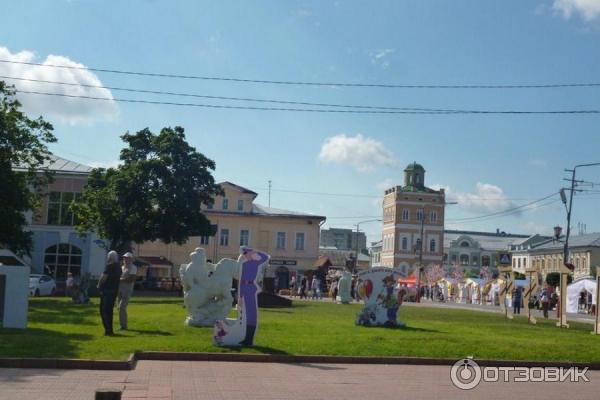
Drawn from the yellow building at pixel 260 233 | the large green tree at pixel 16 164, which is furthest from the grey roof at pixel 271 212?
the large green tree at pixel 16 164

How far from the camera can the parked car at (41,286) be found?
43.2 metres

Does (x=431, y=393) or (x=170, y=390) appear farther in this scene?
(x=431, y=393)

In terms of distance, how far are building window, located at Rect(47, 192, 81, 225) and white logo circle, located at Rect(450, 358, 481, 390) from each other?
45.4 m

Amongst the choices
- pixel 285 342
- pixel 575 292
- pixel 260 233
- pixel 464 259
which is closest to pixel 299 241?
pixel 260 233

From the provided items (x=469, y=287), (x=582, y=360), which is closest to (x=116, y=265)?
(x=582, y=360)

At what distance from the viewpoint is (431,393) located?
11508 mm

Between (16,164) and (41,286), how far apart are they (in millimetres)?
12480

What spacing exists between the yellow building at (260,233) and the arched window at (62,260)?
2278 centimetres

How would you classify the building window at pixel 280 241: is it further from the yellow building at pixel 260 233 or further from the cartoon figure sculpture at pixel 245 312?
the cartoon figure sculpture at pixel 245 312

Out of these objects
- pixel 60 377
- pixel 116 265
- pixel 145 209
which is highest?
pixel 145 209

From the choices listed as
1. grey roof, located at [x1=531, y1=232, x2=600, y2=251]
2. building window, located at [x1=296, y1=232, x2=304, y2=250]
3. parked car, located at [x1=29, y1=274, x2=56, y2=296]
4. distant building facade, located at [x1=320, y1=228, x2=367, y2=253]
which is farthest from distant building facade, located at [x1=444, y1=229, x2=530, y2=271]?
parked car, located at [x1=29, y1=274, x2=56, y2=296]

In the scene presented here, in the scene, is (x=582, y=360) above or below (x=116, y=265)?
below

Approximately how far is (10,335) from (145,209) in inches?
1225

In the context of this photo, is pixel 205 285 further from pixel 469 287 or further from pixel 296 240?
pixel 296 240
